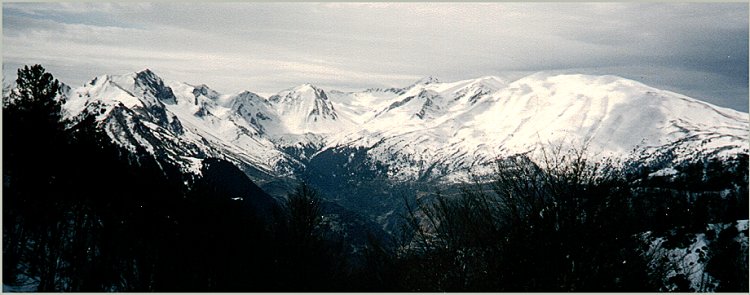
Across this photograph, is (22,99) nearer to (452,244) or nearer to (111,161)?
(111,161)

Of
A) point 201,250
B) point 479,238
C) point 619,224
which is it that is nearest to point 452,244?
point 479,238

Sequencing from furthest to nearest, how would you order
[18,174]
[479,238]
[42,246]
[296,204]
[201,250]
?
[296,204], [201,250], [42,246], [18,174], [479,238]

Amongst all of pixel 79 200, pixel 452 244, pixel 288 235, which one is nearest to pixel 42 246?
pixel 79 200

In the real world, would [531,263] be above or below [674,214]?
above

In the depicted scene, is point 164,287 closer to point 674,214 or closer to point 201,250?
point 201,250

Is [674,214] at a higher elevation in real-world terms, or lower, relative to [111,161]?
lower

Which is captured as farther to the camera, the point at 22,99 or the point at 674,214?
the point at 674,214

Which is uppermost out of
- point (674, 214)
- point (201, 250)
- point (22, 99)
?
point (22, 99)

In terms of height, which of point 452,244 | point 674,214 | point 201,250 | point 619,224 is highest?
point 619,224

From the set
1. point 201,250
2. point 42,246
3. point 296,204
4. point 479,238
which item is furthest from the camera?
point 296,204
